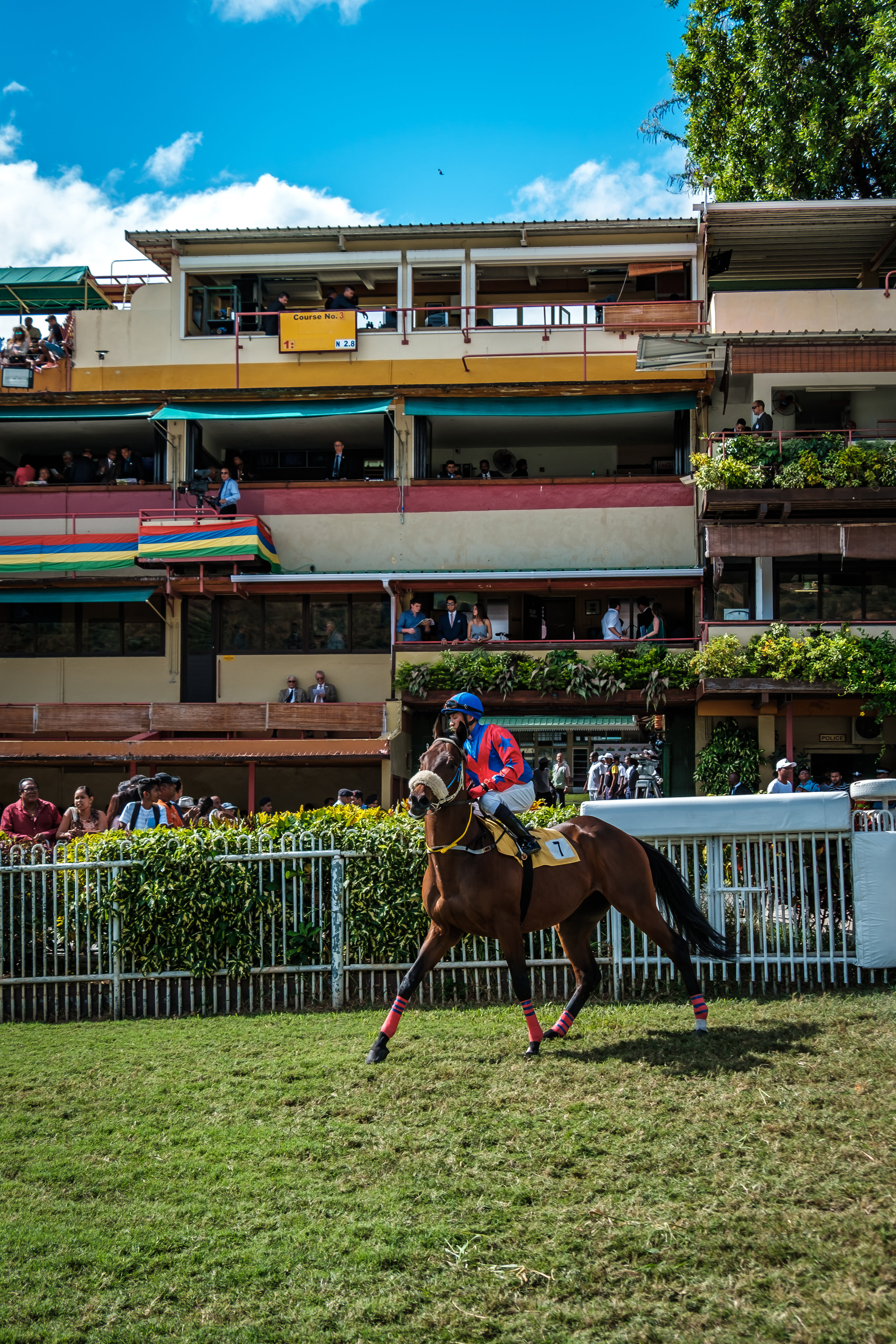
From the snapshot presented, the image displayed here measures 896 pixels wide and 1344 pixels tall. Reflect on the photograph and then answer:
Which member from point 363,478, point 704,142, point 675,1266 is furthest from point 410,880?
point 704,142

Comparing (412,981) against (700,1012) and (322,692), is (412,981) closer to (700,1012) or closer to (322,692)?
(700,1012)

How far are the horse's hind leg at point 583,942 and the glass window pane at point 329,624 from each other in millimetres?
16843

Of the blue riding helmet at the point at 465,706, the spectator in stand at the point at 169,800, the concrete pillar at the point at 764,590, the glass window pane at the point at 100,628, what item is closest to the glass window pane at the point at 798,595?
the concrete pillar at the point at 764,590

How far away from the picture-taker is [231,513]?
24.8m

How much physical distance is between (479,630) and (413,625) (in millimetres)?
1452

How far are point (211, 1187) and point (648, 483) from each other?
68.6 ft

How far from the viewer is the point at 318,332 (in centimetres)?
2539

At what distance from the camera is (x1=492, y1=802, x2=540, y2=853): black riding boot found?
324 inches

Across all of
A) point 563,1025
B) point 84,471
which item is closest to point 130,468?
point 84,471

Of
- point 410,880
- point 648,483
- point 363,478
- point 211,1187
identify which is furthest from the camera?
point 363,478

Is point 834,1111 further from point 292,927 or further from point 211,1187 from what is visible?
point 292,927

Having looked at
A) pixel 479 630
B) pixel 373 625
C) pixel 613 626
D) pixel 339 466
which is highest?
pixel 339 466

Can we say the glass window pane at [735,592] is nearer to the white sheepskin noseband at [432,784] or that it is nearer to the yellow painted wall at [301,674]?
the yellow painted wall at [301,674]

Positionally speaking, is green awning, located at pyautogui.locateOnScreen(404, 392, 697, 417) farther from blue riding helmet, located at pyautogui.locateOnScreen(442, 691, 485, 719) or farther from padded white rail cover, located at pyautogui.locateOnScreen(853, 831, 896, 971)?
blue riding helmet, located at pyautogui.locateOnScreen(442, 691, 485, 719)
